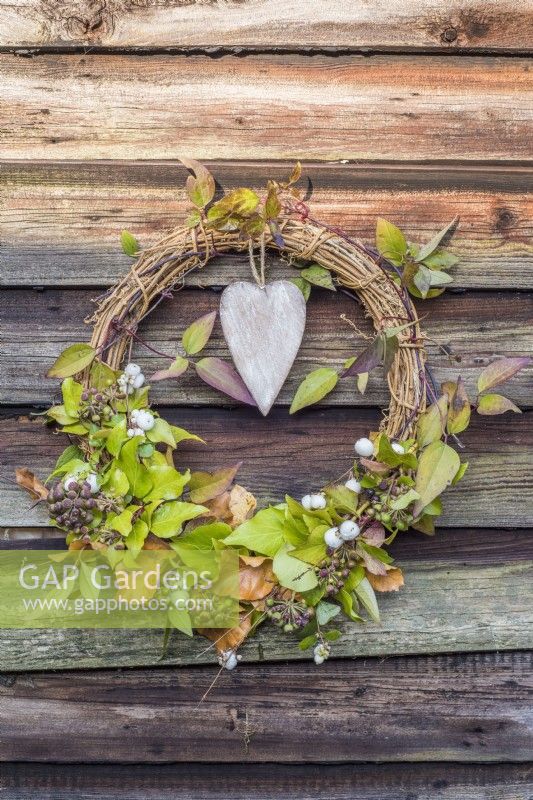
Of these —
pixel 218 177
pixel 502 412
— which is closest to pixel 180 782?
pixel 502 412

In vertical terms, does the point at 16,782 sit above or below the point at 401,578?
below

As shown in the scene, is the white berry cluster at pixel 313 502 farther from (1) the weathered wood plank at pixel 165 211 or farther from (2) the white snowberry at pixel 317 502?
(1) the weathered wood plank at pixel 165 211

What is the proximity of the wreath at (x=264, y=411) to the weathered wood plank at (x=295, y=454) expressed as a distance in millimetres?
44

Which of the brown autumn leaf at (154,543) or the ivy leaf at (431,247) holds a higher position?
the ivy leaf at (431,247)

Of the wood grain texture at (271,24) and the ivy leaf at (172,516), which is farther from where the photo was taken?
the wood grain texture at (271,24)

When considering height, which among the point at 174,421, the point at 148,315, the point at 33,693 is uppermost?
the point at 148,315

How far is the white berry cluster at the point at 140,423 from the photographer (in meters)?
1.09

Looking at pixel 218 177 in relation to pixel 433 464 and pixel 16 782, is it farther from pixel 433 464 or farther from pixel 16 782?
pixel 16 782

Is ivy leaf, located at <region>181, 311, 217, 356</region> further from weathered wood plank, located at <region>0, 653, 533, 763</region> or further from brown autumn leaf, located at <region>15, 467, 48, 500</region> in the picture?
weathered wood plank, located at <region>0, 653, 533, 763</region>

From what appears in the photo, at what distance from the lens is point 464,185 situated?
47.7 inches

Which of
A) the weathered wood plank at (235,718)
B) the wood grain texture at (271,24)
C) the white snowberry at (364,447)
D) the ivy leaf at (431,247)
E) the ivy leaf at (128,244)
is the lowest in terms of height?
the weathered wood plank at (235,718)

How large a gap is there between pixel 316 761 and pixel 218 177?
968 millimetres

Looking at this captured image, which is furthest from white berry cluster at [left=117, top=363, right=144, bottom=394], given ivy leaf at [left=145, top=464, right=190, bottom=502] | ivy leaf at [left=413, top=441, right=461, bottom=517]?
ivy leaf at [left=413, top=441, right=461, bottom=517]

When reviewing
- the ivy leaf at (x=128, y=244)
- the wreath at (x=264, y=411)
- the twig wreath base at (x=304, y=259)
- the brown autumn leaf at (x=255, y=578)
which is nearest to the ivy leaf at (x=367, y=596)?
the wreath at (x=264, y=411)
